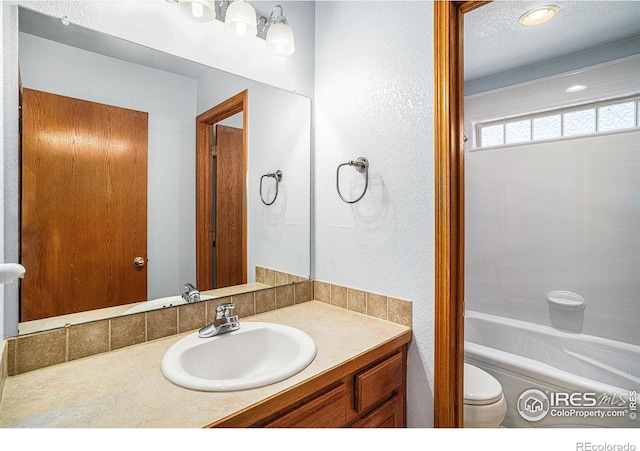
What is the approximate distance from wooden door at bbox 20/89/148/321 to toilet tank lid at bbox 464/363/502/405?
1.44 metres

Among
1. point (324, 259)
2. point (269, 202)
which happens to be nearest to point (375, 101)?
point (269, 202)

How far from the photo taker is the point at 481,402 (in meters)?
1.41

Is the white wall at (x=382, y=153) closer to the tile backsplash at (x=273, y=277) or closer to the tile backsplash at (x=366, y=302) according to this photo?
the tile backsplash at (x=366, y=302)

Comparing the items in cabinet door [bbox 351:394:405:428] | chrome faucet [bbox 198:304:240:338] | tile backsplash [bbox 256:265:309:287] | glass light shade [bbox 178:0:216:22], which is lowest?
cabinet door [bbox 351:394:405:428]

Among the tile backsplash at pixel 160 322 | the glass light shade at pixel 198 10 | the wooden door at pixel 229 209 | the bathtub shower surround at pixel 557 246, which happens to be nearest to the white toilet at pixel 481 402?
the bathtub shower surround at pixel 557 246

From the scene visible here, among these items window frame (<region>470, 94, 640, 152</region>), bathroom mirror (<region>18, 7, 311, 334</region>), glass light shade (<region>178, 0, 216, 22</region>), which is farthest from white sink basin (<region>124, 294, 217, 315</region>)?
window frame (<region>470, 94, 640, 152</region>)

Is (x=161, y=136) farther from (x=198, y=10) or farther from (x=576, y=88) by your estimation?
(x=576, y=88)

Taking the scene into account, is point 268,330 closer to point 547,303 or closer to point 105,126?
point 105,126

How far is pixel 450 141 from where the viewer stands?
111 centimetres

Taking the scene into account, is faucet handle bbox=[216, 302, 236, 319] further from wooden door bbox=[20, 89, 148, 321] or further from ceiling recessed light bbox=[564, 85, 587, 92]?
ceiling recessed light bbox=[564, 85, 587, 92]

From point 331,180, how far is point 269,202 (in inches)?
13.1

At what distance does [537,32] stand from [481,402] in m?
1.90

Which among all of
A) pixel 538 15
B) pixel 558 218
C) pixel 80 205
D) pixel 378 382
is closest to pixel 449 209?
pixel 378 382

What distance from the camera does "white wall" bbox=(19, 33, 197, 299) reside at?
990 mm
